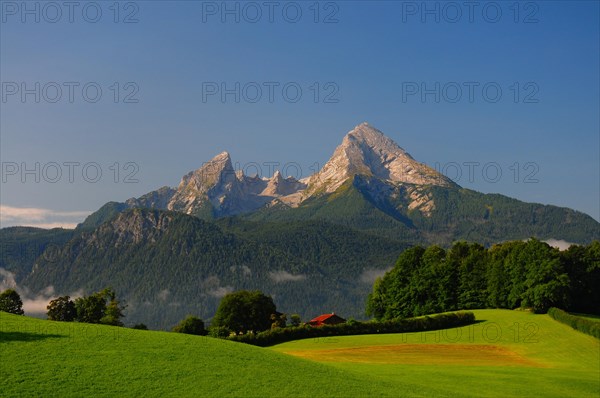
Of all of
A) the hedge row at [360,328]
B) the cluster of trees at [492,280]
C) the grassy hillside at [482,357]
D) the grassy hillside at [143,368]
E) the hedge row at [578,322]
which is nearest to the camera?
the grassy hillside at [143,368]

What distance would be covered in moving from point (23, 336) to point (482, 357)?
173 feet

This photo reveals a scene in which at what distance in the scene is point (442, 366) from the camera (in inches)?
2638

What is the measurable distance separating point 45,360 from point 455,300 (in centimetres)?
10169

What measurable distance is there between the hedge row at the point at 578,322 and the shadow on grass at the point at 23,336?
74.6 metres

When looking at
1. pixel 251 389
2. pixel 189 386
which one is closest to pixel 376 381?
pixel 251 389

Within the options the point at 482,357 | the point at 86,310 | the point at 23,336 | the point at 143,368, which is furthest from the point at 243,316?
the point at 143,368

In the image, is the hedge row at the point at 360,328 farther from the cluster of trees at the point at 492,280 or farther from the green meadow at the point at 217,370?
the green meadow at the point at 217,370

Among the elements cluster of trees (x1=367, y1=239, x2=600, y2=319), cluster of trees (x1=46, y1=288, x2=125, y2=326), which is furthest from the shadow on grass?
cluster of trees (x1=367, y1=239, x2=600, y2=319)

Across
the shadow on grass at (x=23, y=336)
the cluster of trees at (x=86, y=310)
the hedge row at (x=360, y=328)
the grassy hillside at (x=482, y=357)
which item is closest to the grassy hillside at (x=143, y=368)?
the shadow on grass at (x=23, y=336)

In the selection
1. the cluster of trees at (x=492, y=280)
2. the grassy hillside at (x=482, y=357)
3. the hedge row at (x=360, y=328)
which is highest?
the cluster of trees at (x=492, y=280)

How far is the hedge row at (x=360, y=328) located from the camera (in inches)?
3826

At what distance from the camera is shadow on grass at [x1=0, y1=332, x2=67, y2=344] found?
45.5 metres

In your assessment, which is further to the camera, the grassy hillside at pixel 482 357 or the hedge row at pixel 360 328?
the hedge row at pixel 360 328

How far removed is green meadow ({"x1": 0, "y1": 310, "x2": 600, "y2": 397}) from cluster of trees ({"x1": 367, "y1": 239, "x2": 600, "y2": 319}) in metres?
44.1
